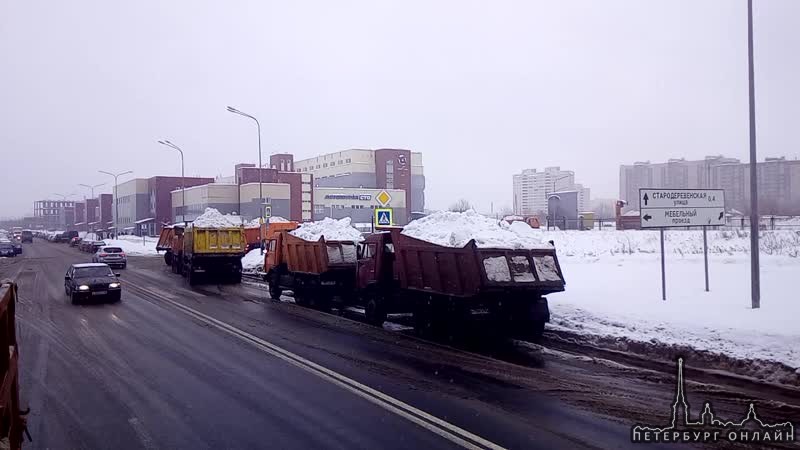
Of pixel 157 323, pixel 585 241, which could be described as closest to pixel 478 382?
pixel 157 323

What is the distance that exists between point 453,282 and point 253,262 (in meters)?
29.7

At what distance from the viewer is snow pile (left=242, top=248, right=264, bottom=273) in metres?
38.6

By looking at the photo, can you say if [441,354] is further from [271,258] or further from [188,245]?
[188,245]

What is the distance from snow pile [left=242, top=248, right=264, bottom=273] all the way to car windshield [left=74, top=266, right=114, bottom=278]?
48.1ft

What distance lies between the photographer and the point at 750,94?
46.9 ft

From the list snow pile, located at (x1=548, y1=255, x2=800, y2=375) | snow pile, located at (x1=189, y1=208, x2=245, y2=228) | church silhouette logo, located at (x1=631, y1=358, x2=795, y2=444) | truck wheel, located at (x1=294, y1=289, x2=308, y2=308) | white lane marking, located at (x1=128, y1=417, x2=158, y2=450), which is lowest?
truck wheel, located at (x1=294, y1=289, x2=308, y2=308)

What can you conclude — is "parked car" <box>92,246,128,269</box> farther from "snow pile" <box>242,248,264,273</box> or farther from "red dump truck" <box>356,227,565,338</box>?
"red dump truck" <box>356,227,565,338</box>

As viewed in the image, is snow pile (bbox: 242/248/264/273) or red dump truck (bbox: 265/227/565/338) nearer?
red dump truck (bbox: 265/227/565/338)

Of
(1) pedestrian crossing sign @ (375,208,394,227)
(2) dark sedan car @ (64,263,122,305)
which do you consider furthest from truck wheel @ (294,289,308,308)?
(2) dark sedan car @ (64,263,122,305)

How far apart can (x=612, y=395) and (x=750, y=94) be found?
916cm

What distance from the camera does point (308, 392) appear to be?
9.10 metres

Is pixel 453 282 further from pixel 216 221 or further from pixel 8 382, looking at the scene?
pixel 216 221

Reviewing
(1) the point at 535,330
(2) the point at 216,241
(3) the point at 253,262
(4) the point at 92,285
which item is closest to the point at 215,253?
(2) the point at 216,241

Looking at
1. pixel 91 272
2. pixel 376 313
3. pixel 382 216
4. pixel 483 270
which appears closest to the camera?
pixel 483 270
